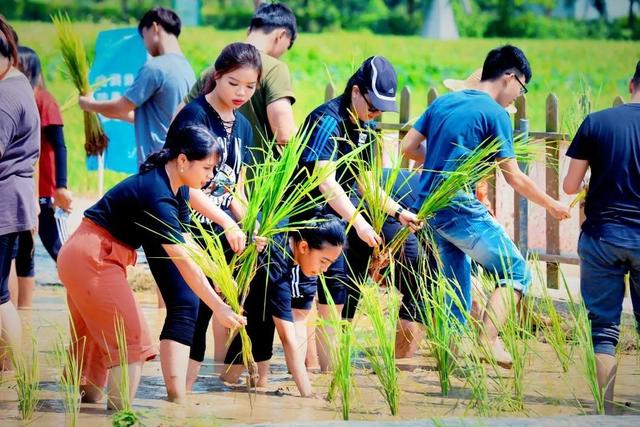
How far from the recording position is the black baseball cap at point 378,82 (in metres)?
6.21

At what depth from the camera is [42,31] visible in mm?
24688

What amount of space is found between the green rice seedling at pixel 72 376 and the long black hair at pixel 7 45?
1298 millimetres

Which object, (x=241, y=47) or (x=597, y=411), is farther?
(x=241, y=47)

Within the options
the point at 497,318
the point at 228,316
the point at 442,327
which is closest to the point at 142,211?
the point at 228,316

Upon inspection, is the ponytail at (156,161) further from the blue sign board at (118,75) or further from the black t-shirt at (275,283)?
the blue sign board at (118,75)

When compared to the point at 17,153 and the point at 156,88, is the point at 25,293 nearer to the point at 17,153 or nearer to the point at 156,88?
the point at 156,88

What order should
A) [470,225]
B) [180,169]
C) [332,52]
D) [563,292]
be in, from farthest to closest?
[332,52] < [563,292] < [470,225] < [180,169]

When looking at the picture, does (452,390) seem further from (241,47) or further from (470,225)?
(241,47)

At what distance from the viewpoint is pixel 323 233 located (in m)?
6.05

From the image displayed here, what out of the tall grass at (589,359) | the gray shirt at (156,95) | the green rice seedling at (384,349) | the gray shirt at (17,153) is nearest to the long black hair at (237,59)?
the gray shirt at (17,153)

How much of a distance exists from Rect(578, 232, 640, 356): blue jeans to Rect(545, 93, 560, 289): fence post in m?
3.52

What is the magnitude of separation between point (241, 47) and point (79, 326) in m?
1.41

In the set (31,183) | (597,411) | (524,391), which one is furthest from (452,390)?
(31,183)

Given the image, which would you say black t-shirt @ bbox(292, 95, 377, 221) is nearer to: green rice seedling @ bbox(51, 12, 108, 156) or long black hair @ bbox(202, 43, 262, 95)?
long black hair @ bbox(202, 43, 262, 95)
